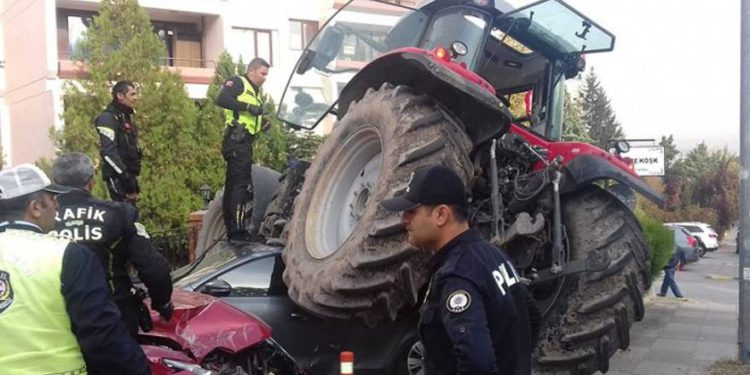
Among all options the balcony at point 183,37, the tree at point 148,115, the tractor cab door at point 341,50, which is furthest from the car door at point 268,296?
the balcony at point 183,37

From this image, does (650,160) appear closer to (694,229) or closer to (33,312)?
(33,312)

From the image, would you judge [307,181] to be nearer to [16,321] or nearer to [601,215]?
[601,215]

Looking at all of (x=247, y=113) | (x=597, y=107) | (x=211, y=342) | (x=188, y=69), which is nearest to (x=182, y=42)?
(x=188, y=69)

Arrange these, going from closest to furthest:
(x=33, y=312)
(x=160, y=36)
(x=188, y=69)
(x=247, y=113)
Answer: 1. (x=33, y=312)
2. (x=247, y=113)
3. (x=188, y=69)
4. (x=160, y=36)

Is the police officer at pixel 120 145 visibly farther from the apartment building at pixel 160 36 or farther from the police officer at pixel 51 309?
the apartment building at pixel 160 36

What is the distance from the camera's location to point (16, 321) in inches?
101

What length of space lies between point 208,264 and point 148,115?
1185cm

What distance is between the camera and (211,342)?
4090 mm

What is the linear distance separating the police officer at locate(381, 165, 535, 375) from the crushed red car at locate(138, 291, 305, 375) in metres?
1.53

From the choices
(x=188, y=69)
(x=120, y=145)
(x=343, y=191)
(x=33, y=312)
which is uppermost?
(x=188, y=69)

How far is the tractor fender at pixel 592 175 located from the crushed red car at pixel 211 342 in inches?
92.4

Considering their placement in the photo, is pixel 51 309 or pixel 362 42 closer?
pixel 51 309

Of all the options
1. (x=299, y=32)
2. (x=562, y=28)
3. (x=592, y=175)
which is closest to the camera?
(x=592, y=175)

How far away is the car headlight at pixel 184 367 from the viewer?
3.73 metres
